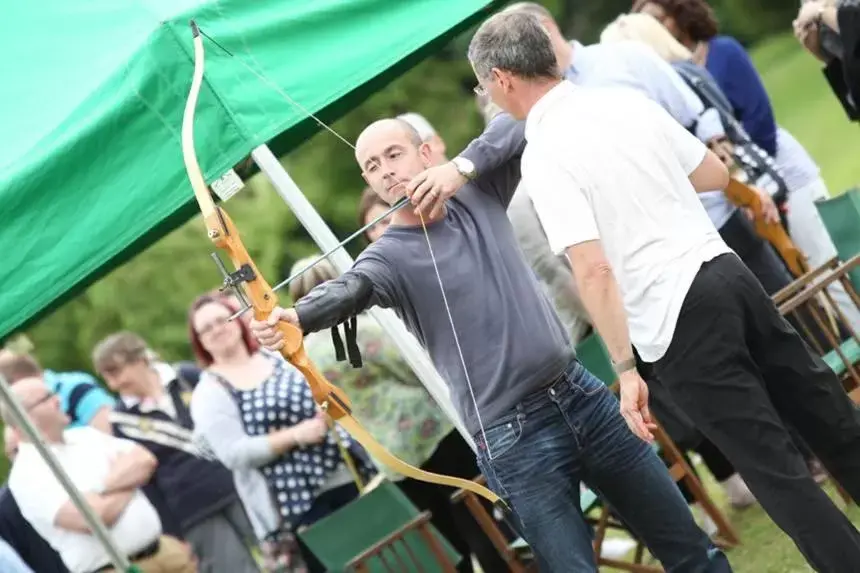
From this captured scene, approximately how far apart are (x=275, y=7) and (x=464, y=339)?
3.86ft

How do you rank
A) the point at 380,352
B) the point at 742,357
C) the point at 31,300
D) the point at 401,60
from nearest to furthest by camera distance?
the point at 742,357, the point at 31,300, the point at 401,60, the point at 380,352

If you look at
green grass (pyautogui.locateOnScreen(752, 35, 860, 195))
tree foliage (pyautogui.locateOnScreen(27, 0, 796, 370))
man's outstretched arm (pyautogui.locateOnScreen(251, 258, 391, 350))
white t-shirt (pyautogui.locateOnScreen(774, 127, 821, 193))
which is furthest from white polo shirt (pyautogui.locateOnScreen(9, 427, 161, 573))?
tree foliage (pyautogui.locateOnScreen(27, 0, 796, 370))

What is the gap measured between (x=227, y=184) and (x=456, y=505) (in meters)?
2.27

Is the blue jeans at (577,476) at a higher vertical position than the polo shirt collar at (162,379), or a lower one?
lower

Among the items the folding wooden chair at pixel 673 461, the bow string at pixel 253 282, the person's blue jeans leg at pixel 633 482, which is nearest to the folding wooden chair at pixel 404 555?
the folding wooden chair at pixel 673 461

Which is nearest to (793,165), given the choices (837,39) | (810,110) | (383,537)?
(837,39)

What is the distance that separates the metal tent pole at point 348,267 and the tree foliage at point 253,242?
11.3 m

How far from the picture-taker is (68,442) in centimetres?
595

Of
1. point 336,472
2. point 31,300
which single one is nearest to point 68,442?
point 336,472

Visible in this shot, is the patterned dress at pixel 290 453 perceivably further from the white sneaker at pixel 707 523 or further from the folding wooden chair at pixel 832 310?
the folding wooden chair at pixel 832 310

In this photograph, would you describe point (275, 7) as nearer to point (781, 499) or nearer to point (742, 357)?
point (742, 357)

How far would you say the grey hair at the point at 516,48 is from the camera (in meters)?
3.55

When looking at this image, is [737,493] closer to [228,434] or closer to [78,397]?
[228,434]

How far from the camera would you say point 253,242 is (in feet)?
53.0
